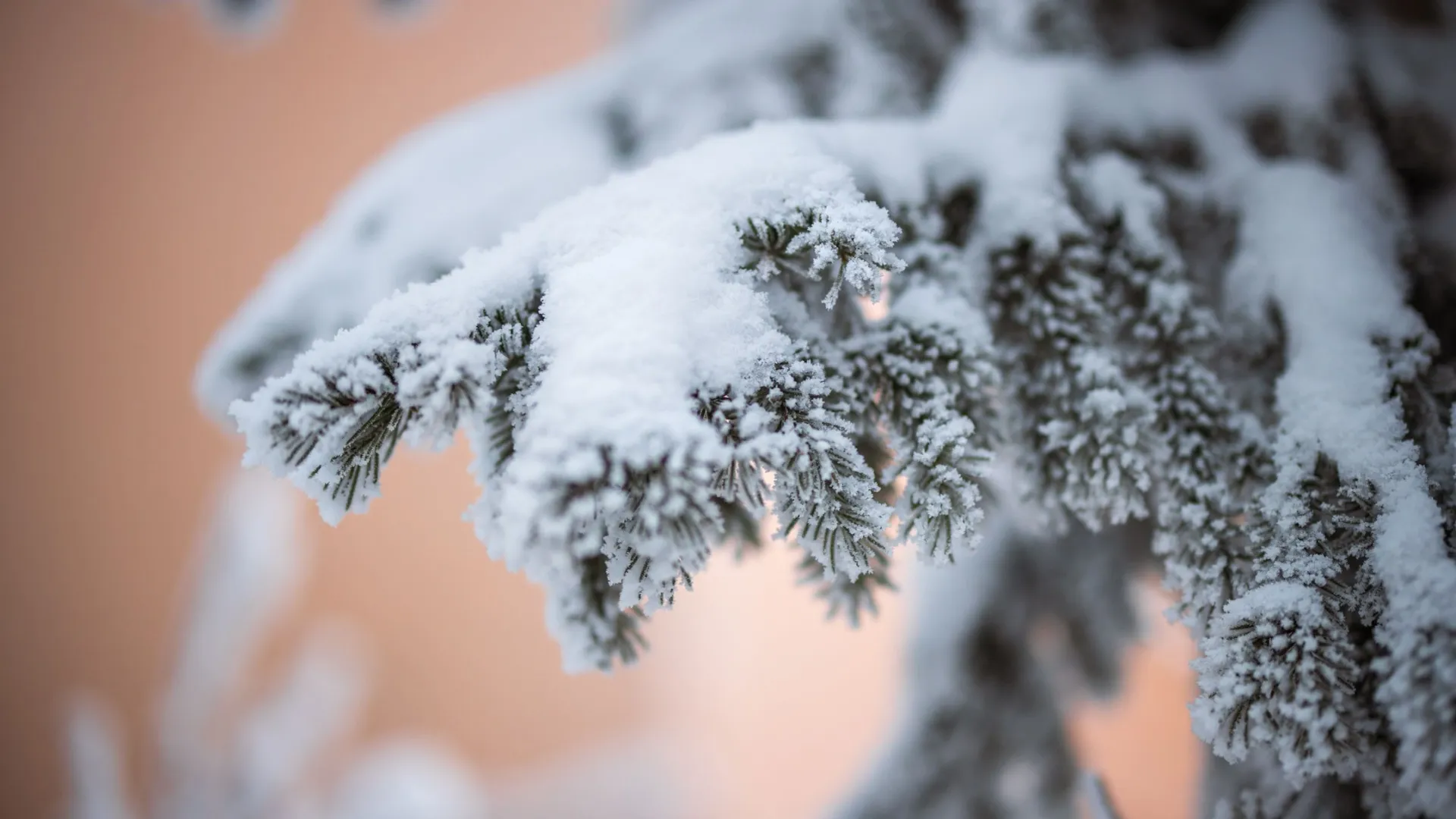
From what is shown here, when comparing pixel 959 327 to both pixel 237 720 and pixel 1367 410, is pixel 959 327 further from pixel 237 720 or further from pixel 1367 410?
pixel 237 720

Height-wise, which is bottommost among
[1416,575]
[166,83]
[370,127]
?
[1416,575]

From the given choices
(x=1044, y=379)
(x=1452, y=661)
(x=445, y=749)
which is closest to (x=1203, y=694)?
(x=1452, y=661)

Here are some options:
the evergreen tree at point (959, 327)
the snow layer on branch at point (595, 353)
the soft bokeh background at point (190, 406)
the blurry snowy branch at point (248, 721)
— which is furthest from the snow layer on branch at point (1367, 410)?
the blurry snowy branch at point (248, 721)

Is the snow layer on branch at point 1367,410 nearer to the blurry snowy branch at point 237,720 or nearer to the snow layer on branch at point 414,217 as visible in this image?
the snow layer on branch at point 414,217

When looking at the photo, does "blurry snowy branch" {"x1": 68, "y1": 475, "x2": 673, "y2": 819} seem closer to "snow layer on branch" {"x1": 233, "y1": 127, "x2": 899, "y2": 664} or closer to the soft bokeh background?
the soft bokeh background

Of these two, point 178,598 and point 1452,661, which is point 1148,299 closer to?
point 1452,661

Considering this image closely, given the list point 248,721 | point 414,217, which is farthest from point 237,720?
point 414,217

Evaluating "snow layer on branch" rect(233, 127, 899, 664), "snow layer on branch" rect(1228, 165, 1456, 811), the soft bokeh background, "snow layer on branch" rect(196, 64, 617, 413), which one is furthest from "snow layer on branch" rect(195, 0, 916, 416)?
the soft bokeh background
